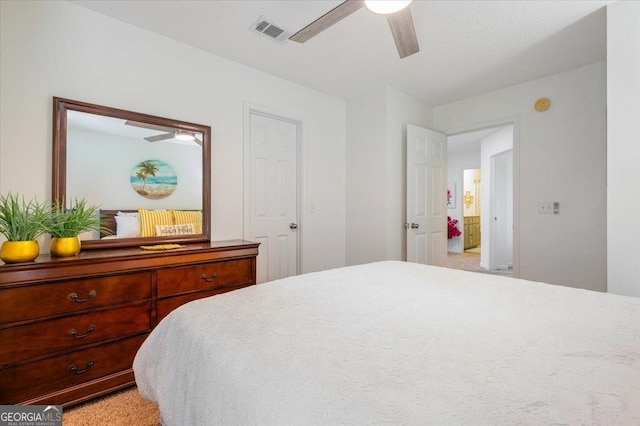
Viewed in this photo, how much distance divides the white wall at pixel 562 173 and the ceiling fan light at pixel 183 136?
10.8 ft

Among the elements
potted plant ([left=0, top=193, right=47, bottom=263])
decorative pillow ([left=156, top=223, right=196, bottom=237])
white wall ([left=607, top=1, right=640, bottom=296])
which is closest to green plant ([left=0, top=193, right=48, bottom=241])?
potted plant ([left=0, top=193, right=47, bottom=263])

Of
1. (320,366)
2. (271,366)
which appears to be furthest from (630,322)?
(271,366)

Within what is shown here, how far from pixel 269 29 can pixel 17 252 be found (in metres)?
2.13

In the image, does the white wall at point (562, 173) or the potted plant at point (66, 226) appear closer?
the potted plant at point (66, 226)

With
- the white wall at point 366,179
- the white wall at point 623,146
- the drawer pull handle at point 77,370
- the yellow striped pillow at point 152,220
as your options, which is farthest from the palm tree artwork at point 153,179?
the white wall at point 623,146

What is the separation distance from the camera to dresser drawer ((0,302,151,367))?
1.49m

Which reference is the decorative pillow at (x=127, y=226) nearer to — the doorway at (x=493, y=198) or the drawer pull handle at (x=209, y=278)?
the drawer pull handle at (x=209, y=278)

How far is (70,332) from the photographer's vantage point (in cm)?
165

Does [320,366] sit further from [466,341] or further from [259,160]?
[259,160]

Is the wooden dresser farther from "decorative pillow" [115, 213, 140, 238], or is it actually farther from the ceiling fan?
the ceiling fan

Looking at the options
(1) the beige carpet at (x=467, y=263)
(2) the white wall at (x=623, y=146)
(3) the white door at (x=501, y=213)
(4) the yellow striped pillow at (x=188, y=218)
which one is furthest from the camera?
(3) the white door at (x=501, y=213)

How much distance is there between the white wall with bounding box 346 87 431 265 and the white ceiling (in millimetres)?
307

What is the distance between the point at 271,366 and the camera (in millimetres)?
731

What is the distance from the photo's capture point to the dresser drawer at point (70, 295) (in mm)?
1489
